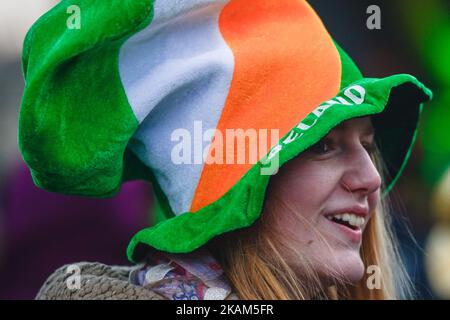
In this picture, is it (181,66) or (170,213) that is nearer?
(181,66)

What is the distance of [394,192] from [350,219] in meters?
1.49

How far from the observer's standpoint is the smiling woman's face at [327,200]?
1.50 meters

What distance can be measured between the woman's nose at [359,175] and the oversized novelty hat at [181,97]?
0.12 metres

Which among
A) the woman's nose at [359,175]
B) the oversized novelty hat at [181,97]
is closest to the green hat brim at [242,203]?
the oversized novelty hat at [181,97]

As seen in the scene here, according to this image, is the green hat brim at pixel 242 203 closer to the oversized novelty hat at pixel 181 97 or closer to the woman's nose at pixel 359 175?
the oversized novelty hat at pixel 181 97

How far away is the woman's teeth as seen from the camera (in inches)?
60.3

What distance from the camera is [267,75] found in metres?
1.53

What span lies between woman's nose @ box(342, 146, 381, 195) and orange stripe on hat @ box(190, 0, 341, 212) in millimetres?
140

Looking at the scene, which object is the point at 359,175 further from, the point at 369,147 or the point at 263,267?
the point at 263,267

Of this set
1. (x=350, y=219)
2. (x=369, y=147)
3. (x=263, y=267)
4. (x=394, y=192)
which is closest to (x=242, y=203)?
(x=263, y=267)

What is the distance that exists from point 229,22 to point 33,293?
1409 millimetres

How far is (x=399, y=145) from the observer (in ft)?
6.18
